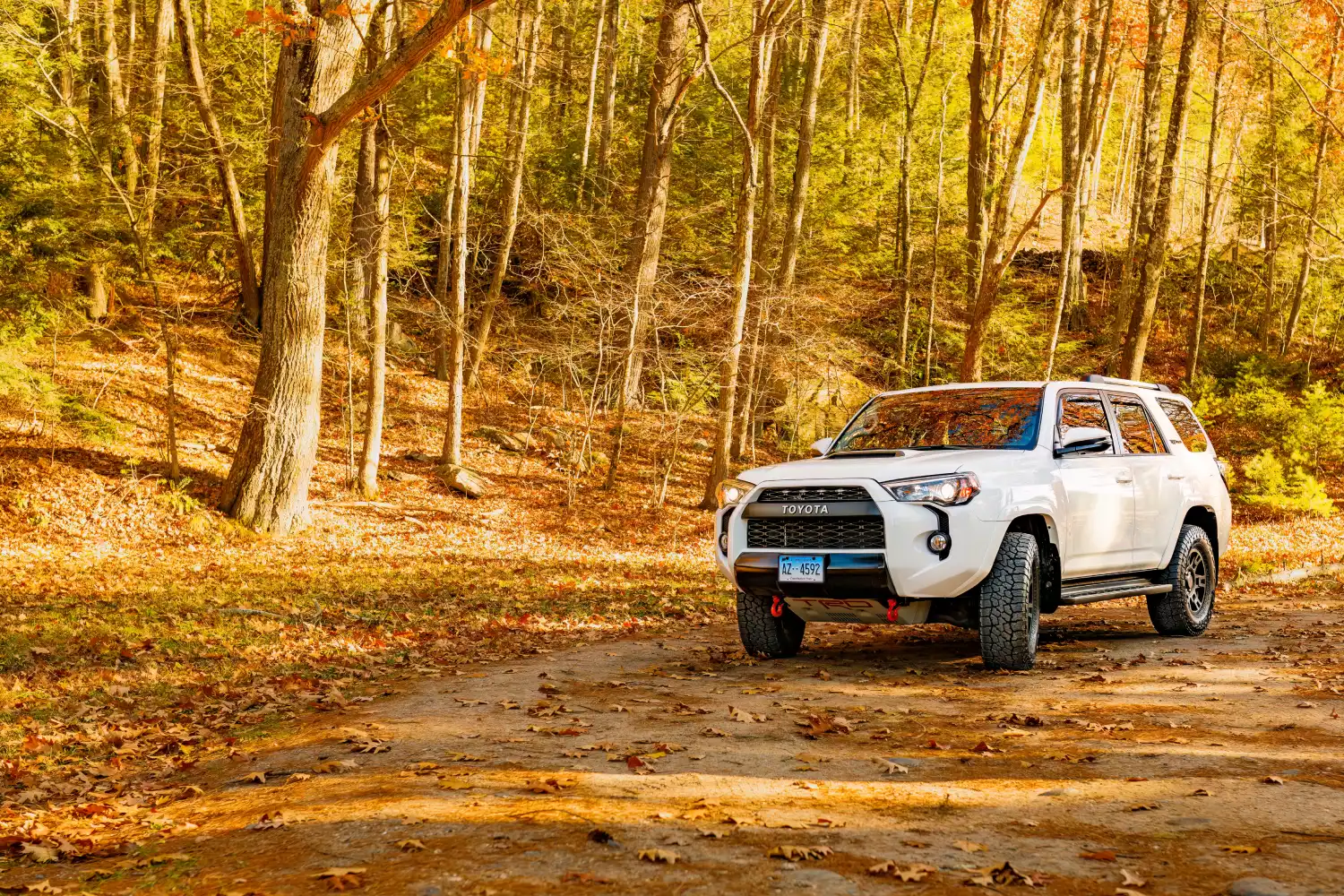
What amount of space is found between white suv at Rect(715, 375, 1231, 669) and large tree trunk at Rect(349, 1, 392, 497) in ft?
35.8

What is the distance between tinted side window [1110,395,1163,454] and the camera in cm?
924

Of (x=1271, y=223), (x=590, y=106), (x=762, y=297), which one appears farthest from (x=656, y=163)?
(x=1271, y=223)

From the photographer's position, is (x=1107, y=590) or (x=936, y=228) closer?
(x=1107, y=590)

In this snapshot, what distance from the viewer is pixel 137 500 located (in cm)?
1462

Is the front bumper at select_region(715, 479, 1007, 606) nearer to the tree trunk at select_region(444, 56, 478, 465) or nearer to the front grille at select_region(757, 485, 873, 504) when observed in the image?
the front grille at select_region(757, 485, 873, 504)

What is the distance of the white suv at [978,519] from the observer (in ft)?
24.2

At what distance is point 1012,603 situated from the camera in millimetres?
7523

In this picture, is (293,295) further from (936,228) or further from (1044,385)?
(936,228)

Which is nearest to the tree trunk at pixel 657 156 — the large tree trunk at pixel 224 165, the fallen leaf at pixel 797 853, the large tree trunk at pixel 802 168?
the large tree trunk at pixel 802 168

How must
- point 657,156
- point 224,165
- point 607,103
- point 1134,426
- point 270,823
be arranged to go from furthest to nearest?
point 607,103 < point 657,156 < point 224,165 < point 1134,426 < point 270,823

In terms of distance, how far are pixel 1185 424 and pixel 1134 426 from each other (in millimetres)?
1159

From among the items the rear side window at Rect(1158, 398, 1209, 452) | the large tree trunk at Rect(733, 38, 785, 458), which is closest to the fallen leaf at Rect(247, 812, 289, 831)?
the rear side window at Rect(1158, 398, 1209, 452)

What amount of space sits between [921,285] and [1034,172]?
19.2m

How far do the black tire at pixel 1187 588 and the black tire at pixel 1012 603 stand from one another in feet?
8.09
